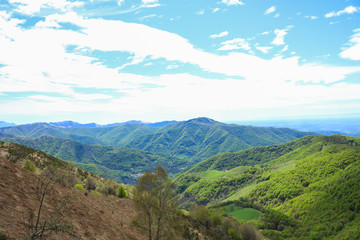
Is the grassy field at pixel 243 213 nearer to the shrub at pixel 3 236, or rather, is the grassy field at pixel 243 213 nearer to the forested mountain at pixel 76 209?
the forested mountain at pixel 76 209

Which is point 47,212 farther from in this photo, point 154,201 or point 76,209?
point 154,201

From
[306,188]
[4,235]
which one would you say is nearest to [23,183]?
[4,235]

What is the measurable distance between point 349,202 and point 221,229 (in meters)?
139

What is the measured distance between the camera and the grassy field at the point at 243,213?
138 meters

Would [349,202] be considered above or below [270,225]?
above

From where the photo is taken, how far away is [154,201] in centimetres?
2227

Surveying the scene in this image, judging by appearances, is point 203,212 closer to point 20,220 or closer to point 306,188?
point 20,220

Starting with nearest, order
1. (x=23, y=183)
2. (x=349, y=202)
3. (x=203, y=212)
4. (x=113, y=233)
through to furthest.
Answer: (x=23, y=183)
(x=113, y=233)
(x=203, y=212)
(x=349, y=202)

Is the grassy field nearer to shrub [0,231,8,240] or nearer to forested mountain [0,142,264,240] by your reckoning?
forested mountain [0,142,264,240]

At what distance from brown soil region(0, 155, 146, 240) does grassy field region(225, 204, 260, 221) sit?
439ft

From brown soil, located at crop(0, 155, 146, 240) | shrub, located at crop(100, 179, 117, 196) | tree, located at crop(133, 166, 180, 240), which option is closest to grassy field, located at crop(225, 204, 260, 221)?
shrub, located at crop(100, 179, 117, 196)

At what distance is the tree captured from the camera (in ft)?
72.9

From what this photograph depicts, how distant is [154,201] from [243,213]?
14853 cm

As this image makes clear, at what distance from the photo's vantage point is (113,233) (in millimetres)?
22891
